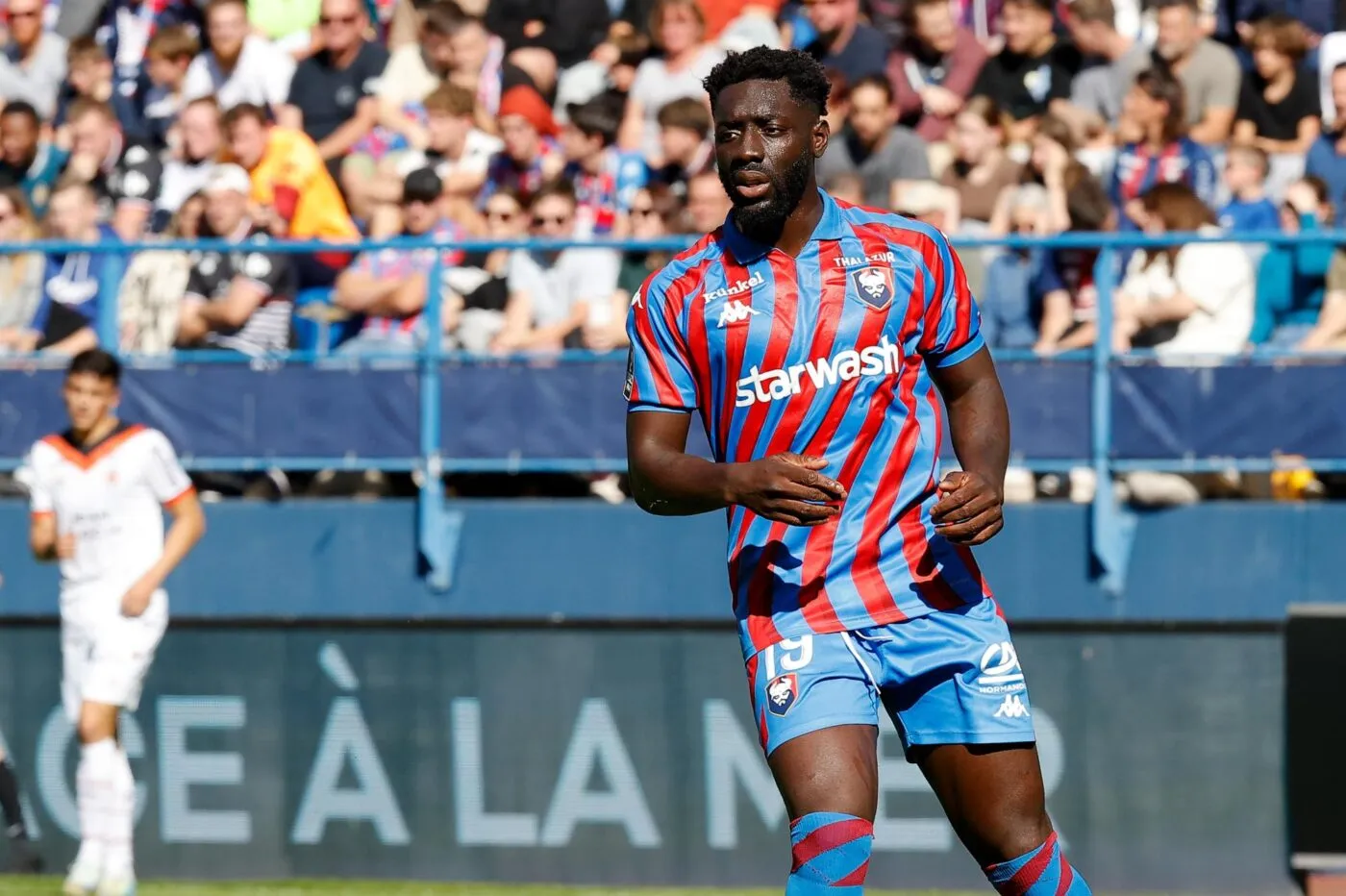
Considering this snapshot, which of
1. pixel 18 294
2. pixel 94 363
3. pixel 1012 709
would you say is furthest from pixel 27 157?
pixel 1012 709

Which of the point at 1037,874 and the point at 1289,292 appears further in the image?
the point at 1289,292

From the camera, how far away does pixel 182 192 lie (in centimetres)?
1213

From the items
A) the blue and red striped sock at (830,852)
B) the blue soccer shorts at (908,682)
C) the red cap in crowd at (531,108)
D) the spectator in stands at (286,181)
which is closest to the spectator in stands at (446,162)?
the spectator in stands at (286,181)

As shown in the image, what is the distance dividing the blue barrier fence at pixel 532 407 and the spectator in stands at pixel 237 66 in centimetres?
256

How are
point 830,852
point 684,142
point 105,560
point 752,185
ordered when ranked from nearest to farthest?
point 830,852
point 752,185
point 105,560
point 684,142

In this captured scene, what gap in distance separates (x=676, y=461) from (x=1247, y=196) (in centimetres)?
615

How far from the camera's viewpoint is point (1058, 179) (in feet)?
35.4

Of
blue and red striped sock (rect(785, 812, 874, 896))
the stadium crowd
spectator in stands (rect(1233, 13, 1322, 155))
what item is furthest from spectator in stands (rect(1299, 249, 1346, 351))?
blue and red striped sock (rect(785, 812, 874, 896))

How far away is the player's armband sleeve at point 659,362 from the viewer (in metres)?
5.38

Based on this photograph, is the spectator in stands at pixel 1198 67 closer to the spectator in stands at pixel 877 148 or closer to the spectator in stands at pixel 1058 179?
the spectator in stands at pixel 1058 179

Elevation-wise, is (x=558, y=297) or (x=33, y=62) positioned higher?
(x=33, y=62)

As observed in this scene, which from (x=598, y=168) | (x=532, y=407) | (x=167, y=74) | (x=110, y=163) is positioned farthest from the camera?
(x=167, y=74)

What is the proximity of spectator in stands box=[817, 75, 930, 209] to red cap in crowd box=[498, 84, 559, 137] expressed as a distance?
178cm

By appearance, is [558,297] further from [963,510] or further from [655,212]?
[963,510]
